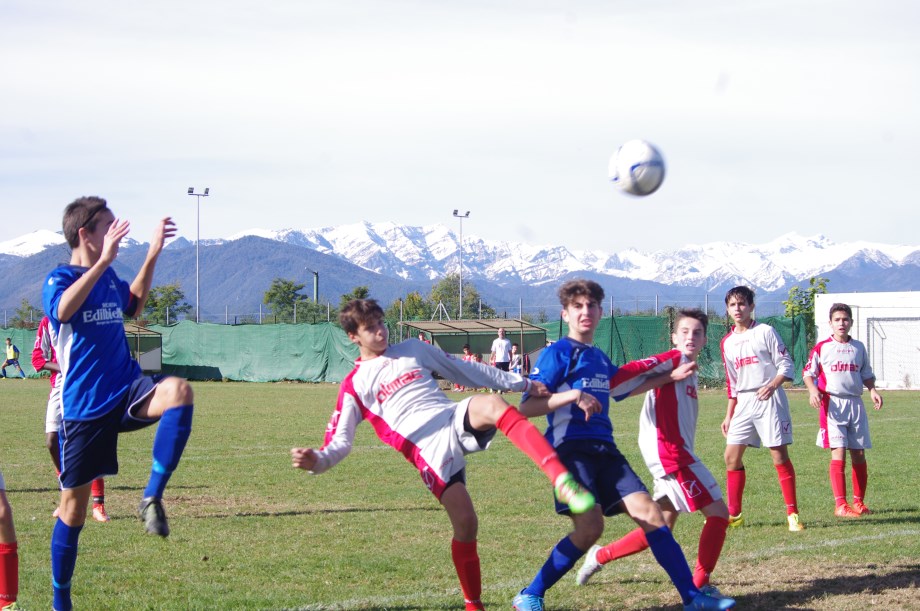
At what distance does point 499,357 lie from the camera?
2592 cm

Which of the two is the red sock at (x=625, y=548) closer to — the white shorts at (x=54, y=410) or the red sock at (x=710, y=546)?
the red sock at (x=710, y=546)

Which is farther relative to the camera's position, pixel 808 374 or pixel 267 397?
pixel 267 397

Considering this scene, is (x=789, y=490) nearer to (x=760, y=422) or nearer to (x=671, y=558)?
(x=760, y=422)

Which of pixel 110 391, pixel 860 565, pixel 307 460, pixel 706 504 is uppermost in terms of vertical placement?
pixel 110 391

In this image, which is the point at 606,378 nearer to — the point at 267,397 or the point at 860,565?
the point at 860,565

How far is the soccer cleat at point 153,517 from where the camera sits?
480 centimetres

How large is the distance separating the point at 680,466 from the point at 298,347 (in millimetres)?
32024

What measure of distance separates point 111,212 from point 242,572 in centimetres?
264

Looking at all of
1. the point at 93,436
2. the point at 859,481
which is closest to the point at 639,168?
the point at 859,481

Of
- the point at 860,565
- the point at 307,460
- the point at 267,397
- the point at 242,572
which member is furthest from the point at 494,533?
the point at 267,397

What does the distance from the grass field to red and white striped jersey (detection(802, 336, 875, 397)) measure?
42.0 inches

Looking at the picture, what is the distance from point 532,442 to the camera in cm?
499

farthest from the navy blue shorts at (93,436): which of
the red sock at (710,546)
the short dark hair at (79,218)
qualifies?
the red sock at (710,546)

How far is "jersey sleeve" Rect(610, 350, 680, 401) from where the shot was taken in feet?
19.1
